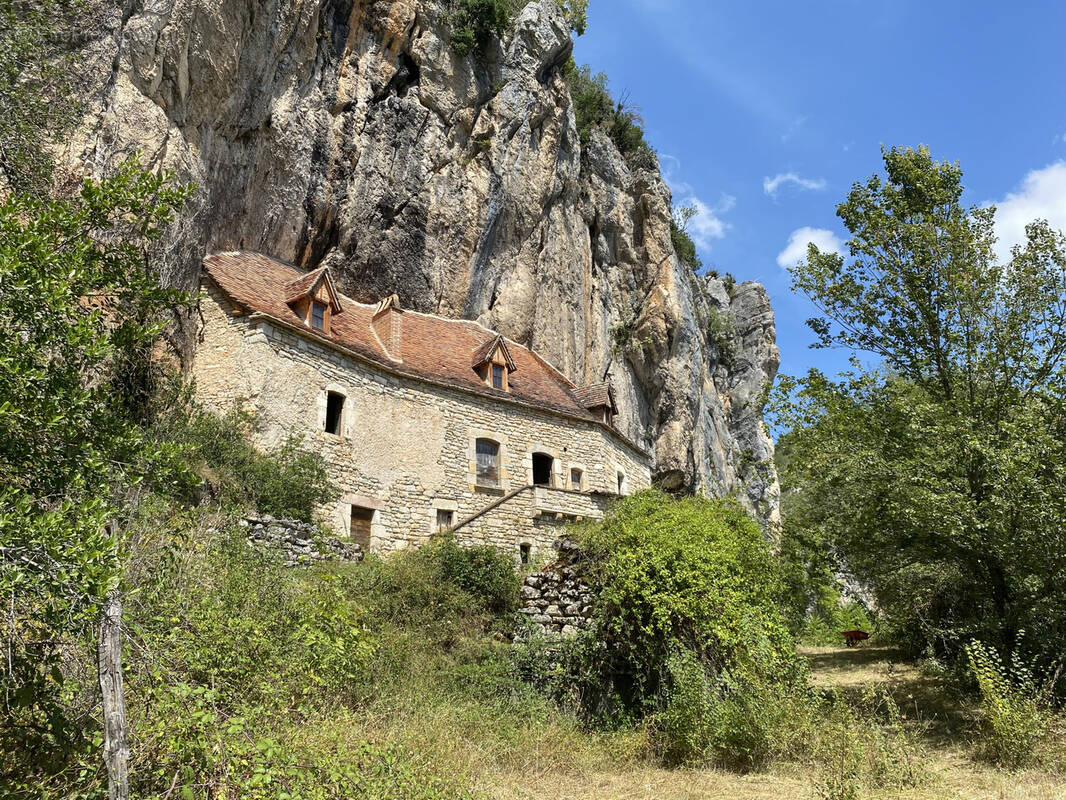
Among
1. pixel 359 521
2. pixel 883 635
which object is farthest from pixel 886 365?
pixel 359 521

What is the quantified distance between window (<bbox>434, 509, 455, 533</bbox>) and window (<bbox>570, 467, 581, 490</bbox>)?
4290 mm

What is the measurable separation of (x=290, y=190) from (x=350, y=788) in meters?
15.5

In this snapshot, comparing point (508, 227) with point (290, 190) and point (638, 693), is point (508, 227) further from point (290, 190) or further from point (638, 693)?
point (638, 693)

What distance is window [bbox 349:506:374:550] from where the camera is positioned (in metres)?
14.8

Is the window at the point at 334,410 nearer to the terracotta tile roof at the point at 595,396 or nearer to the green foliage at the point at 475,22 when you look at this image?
the terracotta tile roof at the point at 595,396

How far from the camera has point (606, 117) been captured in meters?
29.5

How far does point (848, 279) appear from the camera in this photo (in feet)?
41.7

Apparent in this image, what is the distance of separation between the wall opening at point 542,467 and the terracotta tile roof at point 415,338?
1443mm

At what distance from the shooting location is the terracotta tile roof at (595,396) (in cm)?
2138

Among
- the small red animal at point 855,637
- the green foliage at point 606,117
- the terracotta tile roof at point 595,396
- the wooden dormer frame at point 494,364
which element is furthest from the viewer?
the green foliage at point 606,117

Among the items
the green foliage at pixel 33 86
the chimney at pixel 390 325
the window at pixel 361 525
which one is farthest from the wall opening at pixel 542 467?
the green foliage at pixel 33 86

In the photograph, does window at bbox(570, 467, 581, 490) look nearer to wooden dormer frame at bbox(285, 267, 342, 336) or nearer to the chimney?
the chimney

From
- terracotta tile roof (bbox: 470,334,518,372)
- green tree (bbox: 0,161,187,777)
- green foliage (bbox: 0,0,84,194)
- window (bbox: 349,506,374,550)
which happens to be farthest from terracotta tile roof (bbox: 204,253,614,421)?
green tree (bbox: 0,161,187,777)

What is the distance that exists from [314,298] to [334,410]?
2.73m
